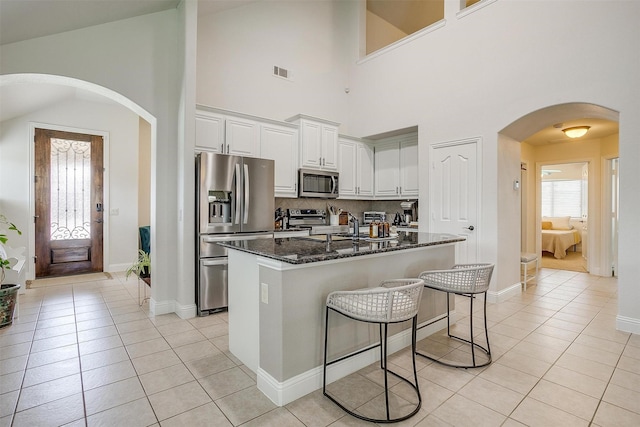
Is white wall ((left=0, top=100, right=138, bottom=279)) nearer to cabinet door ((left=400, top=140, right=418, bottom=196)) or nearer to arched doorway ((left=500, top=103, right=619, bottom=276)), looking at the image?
cabinet door ((left=400, top=140, right=418, bottom=196))

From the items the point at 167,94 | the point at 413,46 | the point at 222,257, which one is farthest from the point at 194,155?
the point at 413,46

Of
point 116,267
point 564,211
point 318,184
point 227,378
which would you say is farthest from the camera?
point 564,211

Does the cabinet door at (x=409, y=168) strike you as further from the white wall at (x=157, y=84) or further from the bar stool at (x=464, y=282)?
the white wall at (x=157, y=84)

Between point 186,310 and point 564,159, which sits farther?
point 564,159

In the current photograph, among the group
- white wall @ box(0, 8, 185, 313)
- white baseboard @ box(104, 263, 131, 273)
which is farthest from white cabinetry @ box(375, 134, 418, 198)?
white baseboard @ box(104, 263, 131, 273)

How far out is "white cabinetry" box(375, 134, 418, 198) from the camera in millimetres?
5488

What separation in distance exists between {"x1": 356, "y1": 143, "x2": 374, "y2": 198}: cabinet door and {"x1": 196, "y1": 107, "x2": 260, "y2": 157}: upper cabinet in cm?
202

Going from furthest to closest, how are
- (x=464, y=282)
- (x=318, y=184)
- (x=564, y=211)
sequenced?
(x=564, y=211) < (x=318, y=184) < (x=464, y=282)

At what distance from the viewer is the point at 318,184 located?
5.19 meters

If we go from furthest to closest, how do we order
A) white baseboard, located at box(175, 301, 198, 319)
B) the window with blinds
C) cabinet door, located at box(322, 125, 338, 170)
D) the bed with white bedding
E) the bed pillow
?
1. the window with blinds
2. the bed pillow
3. the bed with white bedding
4. cabinet door, located at box(322, 125, 338, 170)
5. white baseboard, located at box(175, 301, 198, 319)

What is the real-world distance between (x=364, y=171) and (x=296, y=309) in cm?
418

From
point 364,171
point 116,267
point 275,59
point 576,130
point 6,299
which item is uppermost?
point 275,59

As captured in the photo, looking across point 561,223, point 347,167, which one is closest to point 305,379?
point 347,167

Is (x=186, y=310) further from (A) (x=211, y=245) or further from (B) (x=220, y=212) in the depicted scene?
(B) (x=220, y=212)
